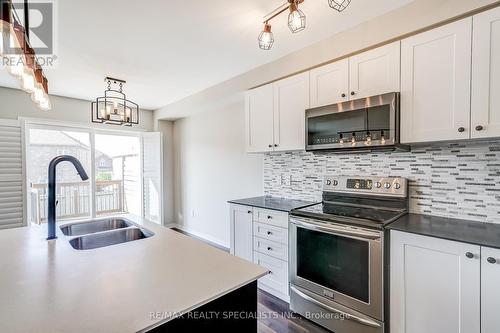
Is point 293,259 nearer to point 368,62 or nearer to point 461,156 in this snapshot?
point 461,156

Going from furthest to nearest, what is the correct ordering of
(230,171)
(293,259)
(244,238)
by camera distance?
(230,171) → (244,238) → (293,259)

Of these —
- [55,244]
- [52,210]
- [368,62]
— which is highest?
[368,62]

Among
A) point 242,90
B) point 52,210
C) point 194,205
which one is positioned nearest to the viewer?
point 52,210

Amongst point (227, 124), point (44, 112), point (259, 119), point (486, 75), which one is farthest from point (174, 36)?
point (44, 112)

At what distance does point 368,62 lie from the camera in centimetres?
196

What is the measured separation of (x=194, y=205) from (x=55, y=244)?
320 cm

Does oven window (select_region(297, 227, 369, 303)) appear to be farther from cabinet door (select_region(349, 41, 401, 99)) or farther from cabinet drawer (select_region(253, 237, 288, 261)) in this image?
cabinet door (select_region(349, 41, 401, 99))

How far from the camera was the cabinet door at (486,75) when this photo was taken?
1435mm

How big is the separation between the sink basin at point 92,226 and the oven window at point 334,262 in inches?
57.5

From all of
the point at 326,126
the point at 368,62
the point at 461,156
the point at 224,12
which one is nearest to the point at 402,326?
the point at 461,156

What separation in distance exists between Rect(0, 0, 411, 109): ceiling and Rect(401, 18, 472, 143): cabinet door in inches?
14.8

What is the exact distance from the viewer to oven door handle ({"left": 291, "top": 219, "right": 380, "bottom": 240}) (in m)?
1.70

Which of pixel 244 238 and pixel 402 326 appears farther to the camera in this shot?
pixel 244 238

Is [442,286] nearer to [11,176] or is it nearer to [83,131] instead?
[11,176]
